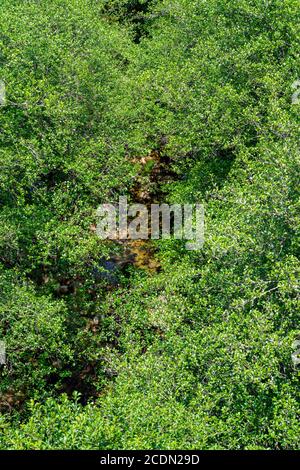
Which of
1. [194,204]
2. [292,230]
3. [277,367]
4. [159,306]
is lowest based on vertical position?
[277,367]

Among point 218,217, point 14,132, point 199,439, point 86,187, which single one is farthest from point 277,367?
point 14,132

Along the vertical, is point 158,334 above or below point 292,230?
below

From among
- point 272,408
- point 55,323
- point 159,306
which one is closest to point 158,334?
point 159,306

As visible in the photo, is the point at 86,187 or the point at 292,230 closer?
the point at 292,230

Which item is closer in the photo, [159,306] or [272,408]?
[272,408]

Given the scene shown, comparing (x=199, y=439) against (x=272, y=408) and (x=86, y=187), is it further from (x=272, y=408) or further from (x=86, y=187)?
(x=86, y=187)

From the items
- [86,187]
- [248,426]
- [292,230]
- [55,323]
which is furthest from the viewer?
[86,187]
